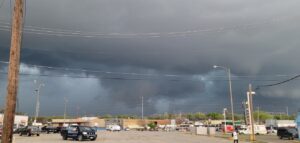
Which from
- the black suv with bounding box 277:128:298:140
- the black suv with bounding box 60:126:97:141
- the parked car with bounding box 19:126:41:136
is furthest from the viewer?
the parked car with bounding box 19:126:41:136

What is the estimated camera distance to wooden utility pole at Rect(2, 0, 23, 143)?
37.9 ft

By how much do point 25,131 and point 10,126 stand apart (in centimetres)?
4671

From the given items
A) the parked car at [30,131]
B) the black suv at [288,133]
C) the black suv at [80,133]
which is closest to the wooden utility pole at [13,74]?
the black suv at [80,133]

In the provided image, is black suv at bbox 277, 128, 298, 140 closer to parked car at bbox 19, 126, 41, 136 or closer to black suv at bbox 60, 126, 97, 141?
black suv at bbox 60, 126, 97, 141

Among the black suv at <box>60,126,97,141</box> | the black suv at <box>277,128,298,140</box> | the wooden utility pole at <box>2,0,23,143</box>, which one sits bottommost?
the black suv at <box>277,128,298,140</box>

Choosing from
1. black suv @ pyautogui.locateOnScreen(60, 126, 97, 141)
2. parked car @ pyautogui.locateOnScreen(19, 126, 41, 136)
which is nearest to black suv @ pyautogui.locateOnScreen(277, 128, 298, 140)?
black suv @ pyautogui.locateOnScreen(60, 126, 97, 141)

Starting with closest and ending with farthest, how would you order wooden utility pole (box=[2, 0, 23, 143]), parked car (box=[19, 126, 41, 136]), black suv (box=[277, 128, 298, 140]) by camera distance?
wooden utility pole (box=[2, 0, 23, 143]) → black suv (box=[277, 128, 298, 140]) → parked car (box=[19, 126, 41, 136])

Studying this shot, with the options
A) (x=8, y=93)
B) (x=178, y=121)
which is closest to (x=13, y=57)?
(x=8, y=93)

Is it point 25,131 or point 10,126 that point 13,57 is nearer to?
point 10,126

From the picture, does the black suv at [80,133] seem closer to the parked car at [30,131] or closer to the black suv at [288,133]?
the parked car at [30,131]

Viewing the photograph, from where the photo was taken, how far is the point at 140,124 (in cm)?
15288

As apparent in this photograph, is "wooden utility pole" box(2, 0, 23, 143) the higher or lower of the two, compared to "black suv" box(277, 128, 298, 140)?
higher

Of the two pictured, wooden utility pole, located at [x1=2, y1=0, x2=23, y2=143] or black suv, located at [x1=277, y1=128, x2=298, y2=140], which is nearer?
wooden utility pole, located at [x1=2, y1=0, x2=23, y2=143]

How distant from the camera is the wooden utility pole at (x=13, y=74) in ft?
37.9
